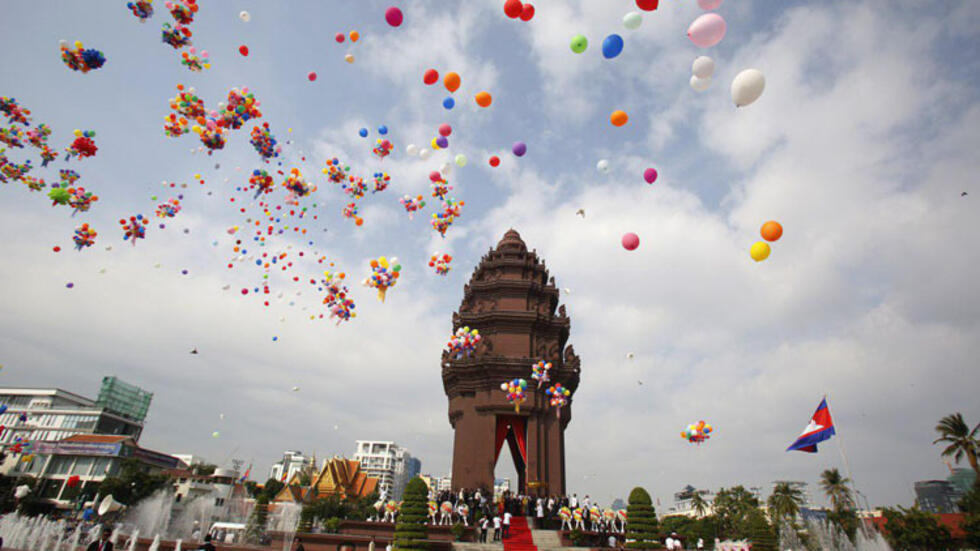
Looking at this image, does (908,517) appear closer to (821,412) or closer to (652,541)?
(821,412)

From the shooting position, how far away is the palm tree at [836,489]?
53031mm

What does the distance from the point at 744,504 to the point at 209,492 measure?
67867 millimetres

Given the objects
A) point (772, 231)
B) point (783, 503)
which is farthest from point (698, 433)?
point (783, 503)

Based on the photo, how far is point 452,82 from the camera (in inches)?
544

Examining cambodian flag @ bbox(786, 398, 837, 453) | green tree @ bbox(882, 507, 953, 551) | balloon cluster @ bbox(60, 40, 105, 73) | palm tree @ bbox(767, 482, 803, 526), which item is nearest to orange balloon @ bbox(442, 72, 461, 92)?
balloon cluster @ bbox(60, 40, 105, 73)

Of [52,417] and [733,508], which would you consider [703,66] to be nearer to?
[733,508]

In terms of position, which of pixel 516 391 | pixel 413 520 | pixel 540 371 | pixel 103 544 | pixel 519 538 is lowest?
pixel 103 544

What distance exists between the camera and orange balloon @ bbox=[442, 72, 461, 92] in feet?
45.3

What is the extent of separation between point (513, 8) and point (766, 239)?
8.16 meters

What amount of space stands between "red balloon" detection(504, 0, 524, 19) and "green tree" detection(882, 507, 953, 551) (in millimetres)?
44403

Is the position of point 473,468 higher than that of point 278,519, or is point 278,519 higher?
point 473,468

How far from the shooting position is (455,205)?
20.3 meters

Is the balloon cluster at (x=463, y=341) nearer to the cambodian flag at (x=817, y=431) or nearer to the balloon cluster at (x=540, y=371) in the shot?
the balloon cluster at (x=540, y=371)

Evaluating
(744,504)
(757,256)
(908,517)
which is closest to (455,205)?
(757,256)
